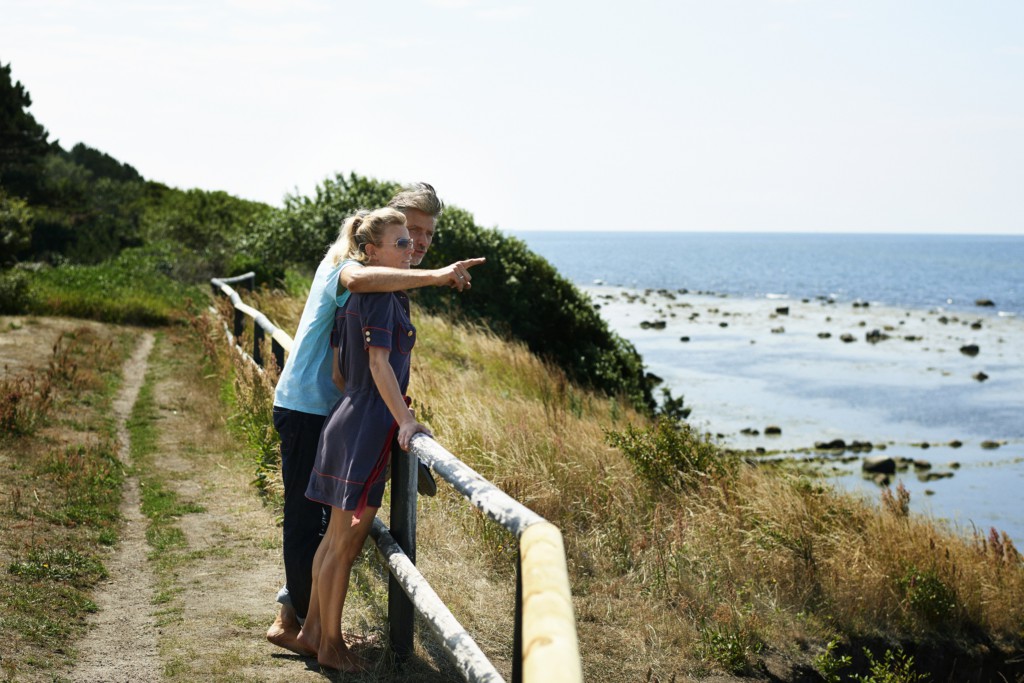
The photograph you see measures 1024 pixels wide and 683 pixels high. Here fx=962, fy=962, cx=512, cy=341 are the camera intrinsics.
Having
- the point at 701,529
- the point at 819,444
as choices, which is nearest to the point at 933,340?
the point at 819,444

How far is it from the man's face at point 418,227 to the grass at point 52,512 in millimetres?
2441

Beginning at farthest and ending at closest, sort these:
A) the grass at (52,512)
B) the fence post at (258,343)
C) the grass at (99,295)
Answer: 1. the grass at (99,295)
2. the fence post at (258,343)
3. the grass at (52,512)

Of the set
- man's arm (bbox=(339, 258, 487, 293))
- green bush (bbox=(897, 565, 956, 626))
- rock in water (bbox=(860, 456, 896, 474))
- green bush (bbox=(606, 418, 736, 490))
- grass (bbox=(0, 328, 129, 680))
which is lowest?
rock in water (bbox=(860, 456, 896, 474))

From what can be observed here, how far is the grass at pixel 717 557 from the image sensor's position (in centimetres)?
581

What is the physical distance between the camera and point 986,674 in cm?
716

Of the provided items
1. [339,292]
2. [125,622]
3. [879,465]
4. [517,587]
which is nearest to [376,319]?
[339,292]

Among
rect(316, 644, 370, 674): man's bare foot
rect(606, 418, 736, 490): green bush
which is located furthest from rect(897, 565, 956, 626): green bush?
rect(316, 644, 370, 674): man's bare foot

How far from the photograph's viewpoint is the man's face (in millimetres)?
4215

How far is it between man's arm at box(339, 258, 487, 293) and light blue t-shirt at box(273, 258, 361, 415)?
0.25m

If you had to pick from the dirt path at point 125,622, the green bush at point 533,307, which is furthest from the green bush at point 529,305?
the dirt path at point 125,622

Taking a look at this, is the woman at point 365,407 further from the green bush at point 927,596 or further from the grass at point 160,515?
the green bush at point 927,596

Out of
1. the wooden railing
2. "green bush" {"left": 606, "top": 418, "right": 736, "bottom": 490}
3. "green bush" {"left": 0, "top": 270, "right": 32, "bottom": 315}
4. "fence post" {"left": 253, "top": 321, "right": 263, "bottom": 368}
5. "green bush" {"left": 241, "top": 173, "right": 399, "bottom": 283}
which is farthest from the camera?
"green bush" {"left": 241, "top": 173, "right": 399, "bottom": 283}

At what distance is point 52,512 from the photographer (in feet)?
20.7

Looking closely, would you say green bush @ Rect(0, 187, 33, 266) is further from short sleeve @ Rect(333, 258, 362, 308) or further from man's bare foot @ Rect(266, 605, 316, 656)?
short sleeve @ Rect(333, 258, 362, 308)
